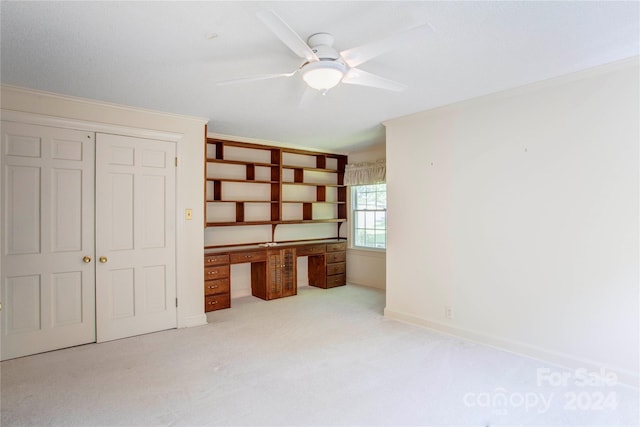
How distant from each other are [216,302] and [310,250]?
1719 millimetres

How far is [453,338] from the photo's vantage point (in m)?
3.52

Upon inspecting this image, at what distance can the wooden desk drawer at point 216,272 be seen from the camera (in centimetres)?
454

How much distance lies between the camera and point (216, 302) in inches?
182

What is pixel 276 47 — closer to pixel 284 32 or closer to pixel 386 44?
pixel 284 32

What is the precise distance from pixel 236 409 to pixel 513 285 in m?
2.60

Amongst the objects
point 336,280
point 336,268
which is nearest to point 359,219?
point 336,268

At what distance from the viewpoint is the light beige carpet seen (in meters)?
2.22

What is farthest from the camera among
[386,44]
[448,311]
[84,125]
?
[448,311]

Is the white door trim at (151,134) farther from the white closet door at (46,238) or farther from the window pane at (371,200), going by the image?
the window pane at (371,200)

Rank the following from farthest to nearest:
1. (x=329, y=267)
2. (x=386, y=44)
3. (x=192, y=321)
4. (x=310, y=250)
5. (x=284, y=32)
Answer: (x=329, y=267)
(x=310, y=250)
(x=192, y=321)
(x=386, y=44)
(x=284, y=32)

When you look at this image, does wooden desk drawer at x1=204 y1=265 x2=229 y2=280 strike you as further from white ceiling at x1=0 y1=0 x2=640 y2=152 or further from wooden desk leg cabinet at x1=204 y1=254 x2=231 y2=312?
white ceiling at x1=0 y1=0 x2=640 y2=152

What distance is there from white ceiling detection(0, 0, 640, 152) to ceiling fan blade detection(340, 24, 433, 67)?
164 mm

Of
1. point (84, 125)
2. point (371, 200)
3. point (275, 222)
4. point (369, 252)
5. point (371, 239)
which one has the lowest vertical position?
point (369, 252)

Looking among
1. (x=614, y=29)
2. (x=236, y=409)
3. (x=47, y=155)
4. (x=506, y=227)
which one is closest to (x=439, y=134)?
(x=506, y=227)
